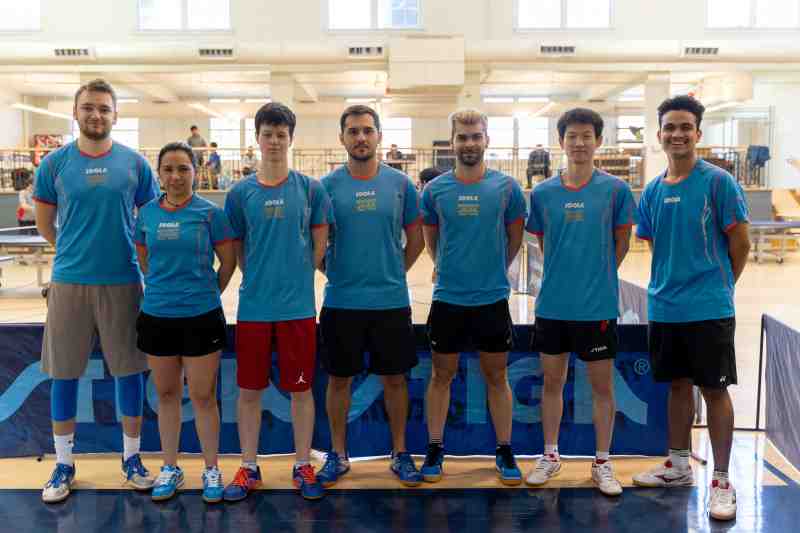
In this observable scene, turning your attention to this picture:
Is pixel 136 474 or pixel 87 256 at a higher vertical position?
pixel 87 256

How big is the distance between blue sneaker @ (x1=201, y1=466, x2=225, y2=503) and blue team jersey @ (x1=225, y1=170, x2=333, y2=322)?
2.37ft

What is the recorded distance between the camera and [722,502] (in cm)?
304

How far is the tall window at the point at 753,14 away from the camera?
17.3m

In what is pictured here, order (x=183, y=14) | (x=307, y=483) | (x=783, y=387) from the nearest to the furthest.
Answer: (x=307, y=483) < (x=783, y=387) < (x=183, y=14)

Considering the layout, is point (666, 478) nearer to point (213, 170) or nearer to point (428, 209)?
point (428, 209)

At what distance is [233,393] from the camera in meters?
3.79

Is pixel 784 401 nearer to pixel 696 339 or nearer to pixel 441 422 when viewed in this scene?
pixel 696 339

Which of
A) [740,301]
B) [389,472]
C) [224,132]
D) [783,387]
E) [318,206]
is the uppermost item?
[224,132]

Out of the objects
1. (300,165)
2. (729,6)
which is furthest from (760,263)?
(300,165)

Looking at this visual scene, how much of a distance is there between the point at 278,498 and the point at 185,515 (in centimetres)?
41

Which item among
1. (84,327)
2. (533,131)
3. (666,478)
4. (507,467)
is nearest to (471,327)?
(507,467)

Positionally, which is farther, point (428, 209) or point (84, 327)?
point (428, 209)

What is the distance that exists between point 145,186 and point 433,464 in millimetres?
1925

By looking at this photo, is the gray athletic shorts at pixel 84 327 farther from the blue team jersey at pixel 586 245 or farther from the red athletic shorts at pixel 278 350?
the blue team jersey at pixel 586 245
